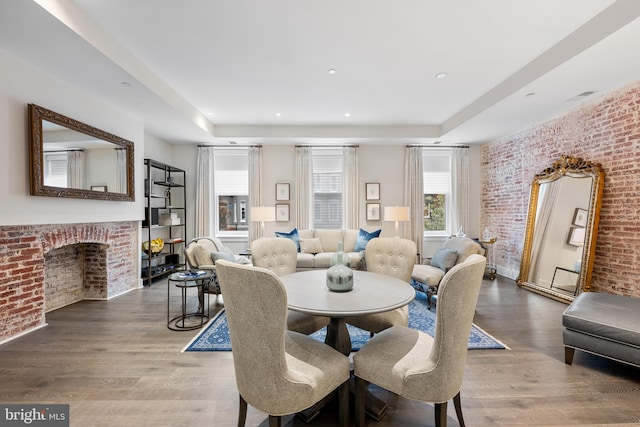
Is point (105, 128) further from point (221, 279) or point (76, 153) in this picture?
point (221, 279)

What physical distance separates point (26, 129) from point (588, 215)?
6.45 m

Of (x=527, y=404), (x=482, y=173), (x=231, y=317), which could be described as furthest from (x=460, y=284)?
(x=482, y=173)

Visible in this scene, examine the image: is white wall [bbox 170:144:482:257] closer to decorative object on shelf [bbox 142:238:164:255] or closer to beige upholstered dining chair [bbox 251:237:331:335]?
decorative object on shelf [bbox 142:238:164:255]

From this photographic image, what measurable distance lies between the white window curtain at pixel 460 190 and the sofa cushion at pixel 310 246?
3.06 metres

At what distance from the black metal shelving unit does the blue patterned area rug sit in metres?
2.34

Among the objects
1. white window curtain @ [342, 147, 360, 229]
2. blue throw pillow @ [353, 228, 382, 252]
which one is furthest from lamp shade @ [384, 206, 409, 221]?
white window curtain @ [342, 147, 360, 229]

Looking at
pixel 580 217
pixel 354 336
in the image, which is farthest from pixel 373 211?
pixel 354 336

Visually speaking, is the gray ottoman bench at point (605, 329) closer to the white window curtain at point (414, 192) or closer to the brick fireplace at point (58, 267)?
the white window curtain at point (414, 192)

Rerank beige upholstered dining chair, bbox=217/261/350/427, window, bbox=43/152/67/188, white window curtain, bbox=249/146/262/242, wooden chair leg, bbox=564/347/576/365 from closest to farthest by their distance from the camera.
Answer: beige upholstered dining chair, bbox=217/261/350/427 < wooden chair leg, bbox=564/347/576/365 < window, bbox=43/152/67/188 < white window curtain, bbox=249/146/262/242

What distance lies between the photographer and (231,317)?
52.8 inches

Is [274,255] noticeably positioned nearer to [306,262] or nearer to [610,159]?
[306,262]

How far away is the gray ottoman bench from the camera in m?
1.98

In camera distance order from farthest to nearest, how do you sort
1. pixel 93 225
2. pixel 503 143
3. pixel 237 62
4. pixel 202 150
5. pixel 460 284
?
pixel 202 150 < pixel 503 143 < pixel 93 225 < pixel 237 62 < pixel 460 284

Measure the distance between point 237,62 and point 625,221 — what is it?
486 cm
